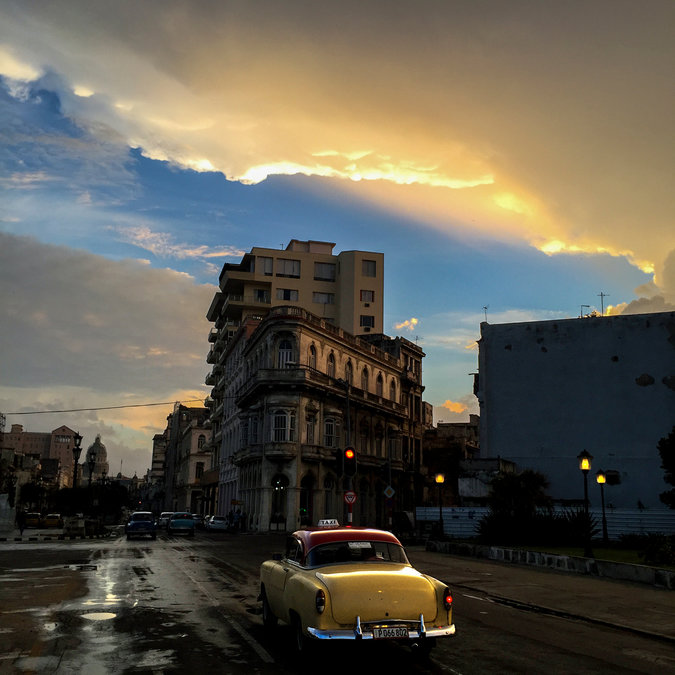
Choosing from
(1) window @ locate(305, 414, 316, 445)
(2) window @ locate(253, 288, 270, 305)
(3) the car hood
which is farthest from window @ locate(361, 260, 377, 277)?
(3) the car hood

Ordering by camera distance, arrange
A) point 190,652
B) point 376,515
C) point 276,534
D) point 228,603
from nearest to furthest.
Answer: point 190,652 → point 228,603 → point 276,534 → point 376,515

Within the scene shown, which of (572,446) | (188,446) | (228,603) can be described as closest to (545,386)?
(572,446)

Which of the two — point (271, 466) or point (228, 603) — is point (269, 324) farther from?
point (228, 603)

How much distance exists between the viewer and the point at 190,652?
29.5 feet

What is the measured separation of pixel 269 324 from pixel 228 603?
44368mm

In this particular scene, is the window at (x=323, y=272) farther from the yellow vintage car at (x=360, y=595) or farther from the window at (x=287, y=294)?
the yellow vintage car at (x=360, y=595)

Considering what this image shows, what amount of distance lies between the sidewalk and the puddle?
8092 mm

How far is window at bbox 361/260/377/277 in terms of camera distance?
86.6 meters

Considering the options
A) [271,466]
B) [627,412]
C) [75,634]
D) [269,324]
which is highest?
[269,324]

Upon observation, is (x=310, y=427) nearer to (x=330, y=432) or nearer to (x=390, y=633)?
(x=330, y=432)

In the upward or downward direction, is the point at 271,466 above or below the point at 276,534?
above

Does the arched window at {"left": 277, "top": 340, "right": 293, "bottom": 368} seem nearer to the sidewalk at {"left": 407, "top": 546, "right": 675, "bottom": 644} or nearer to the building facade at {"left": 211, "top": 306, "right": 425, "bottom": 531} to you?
the building facade at {"left": 211, "top": 306, "right": 425, "bottom": 531}

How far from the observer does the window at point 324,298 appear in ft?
282

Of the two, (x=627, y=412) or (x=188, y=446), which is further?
(x=188, y=446)
